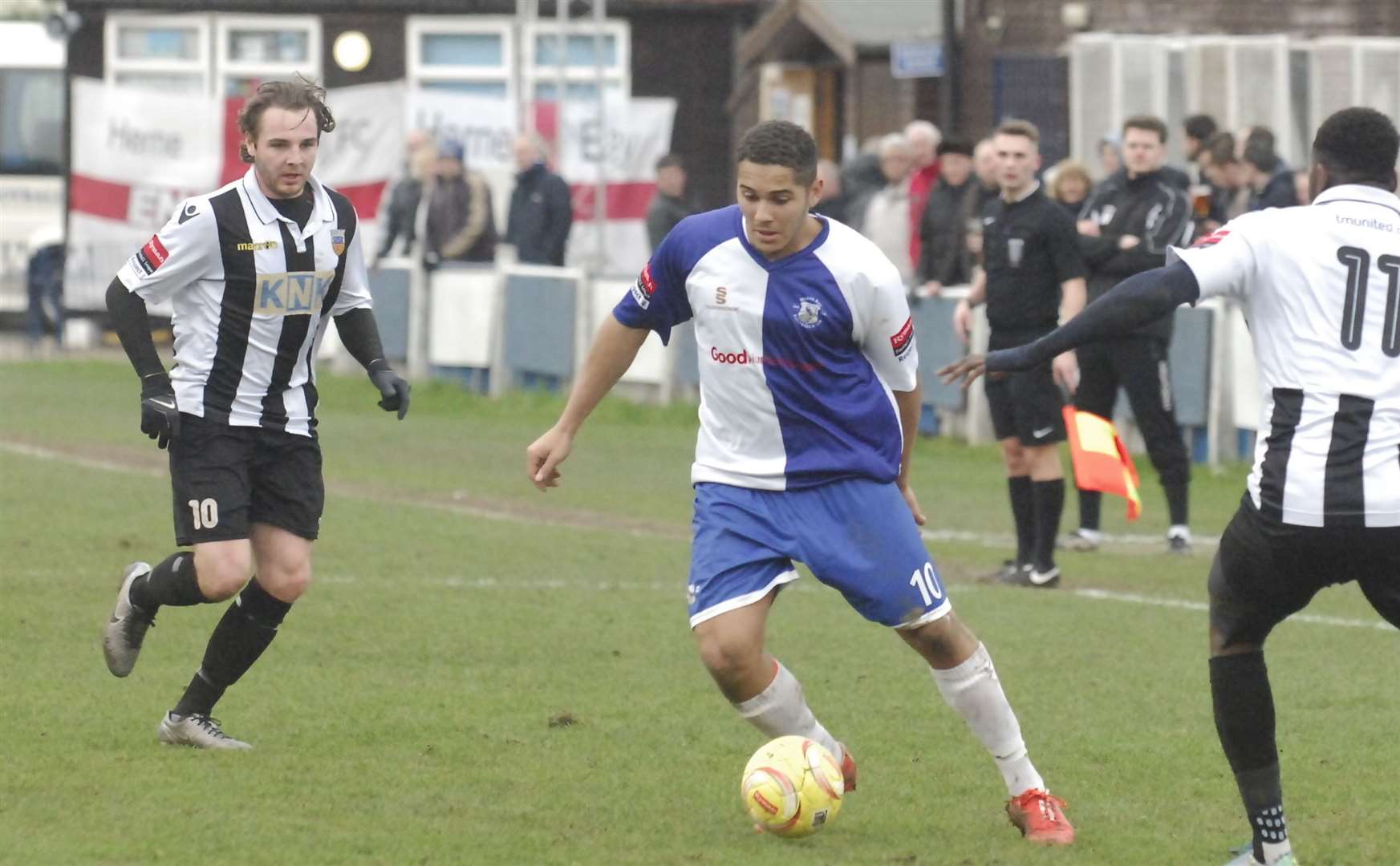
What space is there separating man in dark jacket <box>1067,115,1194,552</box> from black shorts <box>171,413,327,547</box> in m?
6.35

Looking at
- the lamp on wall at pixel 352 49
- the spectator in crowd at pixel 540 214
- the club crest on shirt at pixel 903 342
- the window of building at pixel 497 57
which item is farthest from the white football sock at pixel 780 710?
the lamp on wall at pixel 352 49

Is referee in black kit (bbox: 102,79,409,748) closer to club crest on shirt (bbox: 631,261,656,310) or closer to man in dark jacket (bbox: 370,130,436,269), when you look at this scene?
club crest on shirt (bbox: 631,261,656,310)

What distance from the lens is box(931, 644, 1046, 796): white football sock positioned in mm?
6363

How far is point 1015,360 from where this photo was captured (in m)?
5.80

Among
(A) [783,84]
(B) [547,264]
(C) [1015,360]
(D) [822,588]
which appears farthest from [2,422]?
(C) [1015,360]

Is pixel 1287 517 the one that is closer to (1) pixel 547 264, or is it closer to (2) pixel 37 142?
(1) pixel 547 264

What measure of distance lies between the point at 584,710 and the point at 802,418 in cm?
218

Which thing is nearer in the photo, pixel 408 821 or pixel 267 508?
pixel 408 821

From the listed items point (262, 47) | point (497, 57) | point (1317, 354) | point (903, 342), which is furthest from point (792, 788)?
point (262, 47)

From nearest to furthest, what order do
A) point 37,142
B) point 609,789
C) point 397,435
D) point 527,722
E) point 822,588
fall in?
point 609,789, point 527,722, point 822,588, point 397,435, point 37,142

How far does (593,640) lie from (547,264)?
1235 centimetres

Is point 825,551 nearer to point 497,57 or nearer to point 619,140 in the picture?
point 619,140

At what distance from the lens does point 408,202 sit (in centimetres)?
2300

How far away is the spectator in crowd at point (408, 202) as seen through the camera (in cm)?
2278
